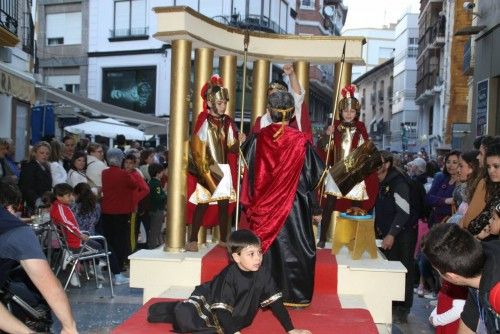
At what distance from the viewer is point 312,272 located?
15.9 feet

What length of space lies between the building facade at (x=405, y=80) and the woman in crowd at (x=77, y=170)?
38487 millimetres

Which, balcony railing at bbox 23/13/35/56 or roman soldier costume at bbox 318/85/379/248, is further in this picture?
balcony railing at bbox 23/13/35/56

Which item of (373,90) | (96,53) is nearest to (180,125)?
(96,53)

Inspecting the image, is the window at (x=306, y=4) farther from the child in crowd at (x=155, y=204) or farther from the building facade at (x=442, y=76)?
the child in crowd at (x=155, y=204)

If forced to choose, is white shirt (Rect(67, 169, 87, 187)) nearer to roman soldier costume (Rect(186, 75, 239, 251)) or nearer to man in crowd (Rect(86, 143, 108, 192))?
man in crowd (Rect(86, 143, 108, 192))

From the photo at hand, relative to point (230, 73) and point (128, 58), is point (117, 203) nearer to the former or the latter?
point (230, 73)

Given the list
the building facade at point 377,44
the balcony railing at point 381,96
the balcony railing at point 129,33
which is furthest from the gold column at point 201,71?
the building facade at point 377,44

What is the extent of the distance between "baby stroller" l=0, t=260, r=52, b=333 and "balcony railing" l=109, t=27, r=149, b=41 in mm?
22945

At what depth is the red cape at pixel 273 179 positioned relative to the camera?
4.84 metres

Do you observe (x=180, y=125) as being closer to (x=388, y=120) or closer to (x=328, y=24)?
(x=328, y=24)

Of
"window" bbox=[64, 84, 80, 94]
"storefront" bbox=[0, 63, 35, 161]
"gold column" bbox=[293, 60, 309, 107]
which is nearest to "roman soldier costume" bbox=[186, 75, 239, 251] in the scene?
"gold column" bbox=[293, 60, 309, 107]

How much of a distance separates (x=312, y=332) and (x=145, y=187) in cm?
482

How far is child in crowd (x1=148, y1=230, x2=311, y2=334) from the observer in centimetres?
401

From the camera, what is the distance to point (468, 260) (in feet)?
8.32
